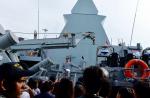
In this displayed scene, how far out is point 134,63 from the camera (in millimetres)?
18703

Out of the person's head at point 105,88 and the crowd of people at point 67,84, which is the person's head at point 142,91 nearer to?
the crowd of people at point 67,84

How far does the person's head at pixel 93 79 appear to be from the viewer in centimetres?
486

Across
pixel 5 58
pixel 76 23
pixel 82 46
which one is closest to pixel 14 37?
pixel 5 58

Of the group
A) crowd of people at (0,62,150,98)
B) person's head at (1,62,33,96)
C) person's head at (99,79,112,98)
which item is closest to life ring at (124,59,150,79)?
crowd of people at (0,62,150,98)

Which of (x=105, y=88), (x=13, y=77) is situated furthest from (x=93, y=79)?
(x=13, y=77)

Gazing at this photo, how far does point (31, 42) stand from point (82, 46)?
2629 cm

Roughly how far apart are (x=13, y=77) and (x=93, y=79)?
82 cm

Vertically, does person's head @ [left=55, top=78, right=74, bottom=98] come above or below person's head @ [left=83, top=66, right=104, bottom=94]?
below

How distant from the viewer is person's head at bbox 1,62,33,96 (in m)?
4.43

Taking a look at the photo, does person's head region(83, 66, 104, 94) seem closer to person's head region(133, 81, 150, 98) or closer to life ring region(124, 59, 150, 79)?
person's head region(133, 81, 150, 98)

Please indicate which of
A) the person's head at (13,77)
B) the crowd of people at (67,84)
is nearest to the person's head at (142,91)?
the crowd of people at (67,84)

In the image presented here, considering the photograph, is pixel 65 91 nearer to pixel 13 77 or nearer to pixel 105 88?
pixel 105 88

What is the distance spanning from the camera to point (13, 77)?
14.6 feet

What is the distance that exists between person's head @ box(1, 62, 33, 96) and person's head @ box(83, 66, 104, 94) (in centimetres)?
66
